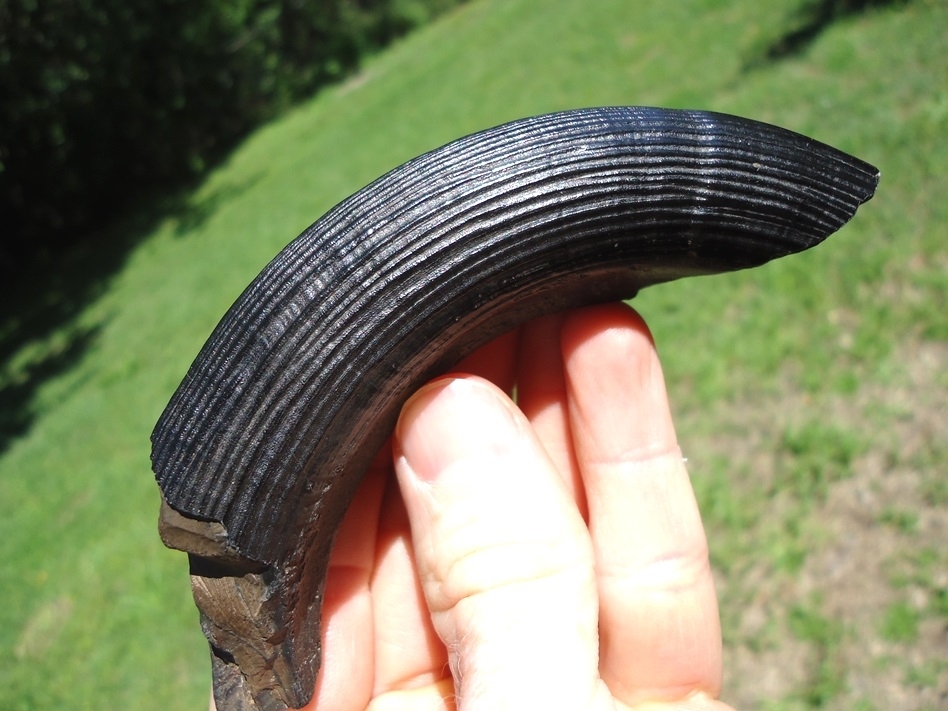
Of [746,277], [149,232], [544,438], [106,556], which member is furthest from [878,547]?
[149,232]

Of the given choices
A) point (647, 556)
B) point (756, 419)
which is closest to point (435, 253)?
point (647, 556)

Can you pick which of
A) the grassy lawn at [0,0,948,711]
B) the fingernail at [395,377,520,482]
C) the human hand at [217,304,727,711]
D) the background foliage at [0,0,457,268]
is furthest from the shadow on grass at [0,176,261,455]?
the fingernail at [395,377,520,482]

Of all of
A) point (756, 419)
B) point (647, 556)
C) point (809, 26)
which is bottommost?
point (647, 556)

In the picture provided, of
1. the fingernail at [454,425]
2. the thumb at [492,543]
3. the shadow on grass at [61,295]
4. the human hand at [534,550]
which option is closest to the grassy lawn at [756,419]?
the shadow on grass at [61,295]

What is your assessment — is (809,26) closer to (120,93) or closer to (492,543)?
(492,543)

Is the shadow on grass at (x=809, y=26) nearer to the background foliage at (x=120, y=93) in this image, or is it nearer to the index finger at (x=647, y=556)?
the index finger at (x=647, y=556)

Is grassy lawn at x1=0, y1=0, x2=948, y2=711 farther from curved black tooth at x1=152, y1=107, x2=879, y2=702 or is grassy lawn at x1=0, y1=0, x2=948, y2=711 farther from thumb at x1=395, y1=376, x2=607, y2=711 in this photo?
curved black tooth at x1=152, y1=107, x2=879, y2=702
